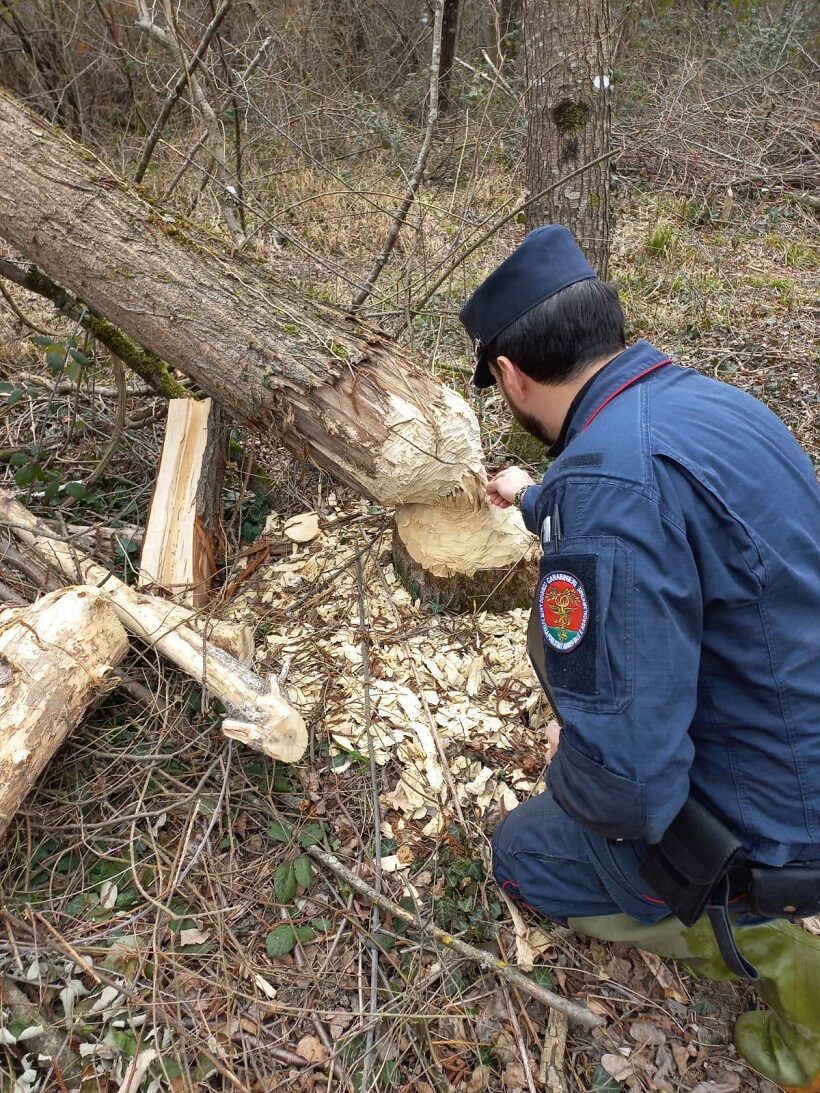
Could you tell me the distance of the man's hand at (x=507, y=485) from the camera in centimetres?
236

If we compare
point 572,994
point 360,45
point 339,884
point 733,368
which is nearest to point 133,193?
point 339,884

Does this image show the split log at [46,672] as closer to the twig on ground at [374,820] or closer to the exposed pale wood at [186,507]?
the exposed pale wood at [186,507]

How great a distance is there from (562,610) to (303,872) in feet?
3.72

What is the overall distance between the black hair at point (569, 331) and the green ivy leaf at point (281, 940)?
1.61 m

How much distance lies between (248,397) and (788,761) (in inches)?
74.6

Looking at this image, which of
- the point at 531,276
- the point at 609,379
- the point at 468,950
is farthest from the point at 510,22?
the point at 468,950

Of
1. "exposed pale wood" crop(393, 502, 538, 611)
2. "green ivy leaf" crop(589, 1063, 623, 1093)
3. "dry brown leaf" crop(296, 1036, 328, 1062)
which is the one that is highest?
A: "exposed pale wood" crop(393, 502, 538, 611)

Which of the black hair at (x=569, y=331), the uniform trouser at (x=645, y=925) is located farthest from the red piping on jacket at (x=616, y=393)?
the uniform trouser at (x=645, y=925)

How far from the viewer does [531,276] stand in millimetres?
1624

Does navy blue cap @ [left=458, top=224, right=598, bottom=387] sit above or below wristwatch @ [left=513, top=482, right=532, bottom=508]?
above

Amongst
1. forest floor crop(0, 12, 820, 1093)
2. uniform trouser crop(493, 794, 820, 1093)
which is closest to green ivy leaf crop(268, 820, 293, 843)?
forest floor crop(0, 12, 820, 1093)

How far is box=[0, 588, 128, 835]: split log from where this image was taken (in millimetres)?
1878

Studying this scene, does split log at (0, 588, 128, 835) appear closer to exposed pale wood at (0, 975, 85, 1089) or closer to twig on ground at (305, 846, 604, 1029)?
A: exposed pale wood at (0, 975, 85, 1089)

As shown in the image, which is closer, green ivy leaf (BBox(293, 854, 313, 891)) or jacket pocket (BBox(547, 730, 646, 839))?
jacket pocket (BBox(547, 730, 646, 839))
